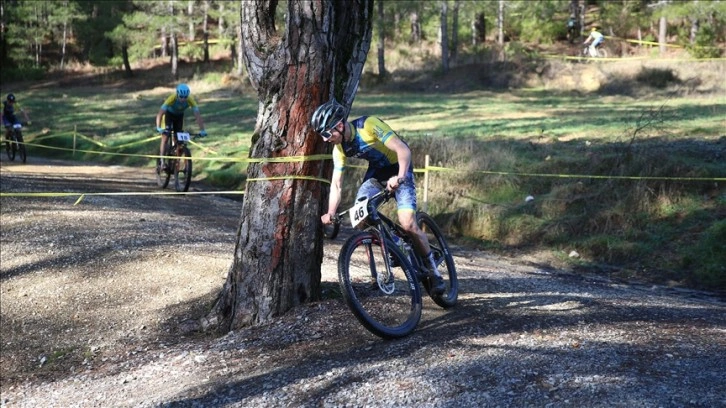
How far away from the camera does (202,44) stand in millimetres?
57406

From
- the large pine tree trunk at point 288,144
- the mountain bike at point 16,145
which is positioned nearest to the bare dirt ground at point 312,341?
the large pine tree trunk at point 288,144

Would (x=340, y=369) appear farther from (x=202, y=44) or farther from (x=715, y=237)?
(x=202, y=44)

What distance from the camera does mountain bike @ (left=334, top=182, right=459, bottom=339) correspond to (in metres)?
5.89

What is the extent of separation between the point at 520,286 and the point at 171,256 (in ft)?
13.4

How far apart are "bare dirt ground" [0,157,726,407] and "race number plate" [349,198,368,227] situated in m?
0.94

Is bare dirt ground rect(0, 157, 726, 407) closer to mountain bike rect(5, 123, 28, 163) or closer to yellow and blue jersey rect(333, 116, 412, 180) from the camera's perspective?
yellow and blue jersey rect(333, 116, 412, 180)

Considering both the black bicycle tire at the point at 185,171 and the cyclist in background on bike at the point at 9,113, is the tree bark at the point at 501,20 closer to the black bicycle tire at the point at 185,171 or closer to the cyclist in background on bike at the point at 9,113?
the cyclist in background on bike at the point at 9,113

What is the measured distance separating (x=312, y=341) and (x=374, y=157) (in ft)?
5.13

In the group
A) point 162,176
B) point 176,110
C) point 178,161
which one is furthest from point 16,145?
point 176,110

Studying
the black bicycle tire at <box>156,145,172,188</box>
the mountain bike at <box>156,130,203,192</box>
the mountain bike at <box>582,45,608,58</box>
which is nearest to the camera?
the mountain bike at <box>156,130,203,192</box>

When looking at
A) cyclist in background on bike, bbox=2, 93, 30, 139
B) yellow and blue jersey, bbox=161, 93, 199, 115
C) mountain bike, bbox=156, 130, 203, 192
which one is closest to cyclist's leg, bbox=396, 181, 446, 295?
mountain bike, bbox=156, 130, 203, 192

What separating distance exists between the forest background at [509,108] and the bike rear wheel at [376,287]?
3.85 m

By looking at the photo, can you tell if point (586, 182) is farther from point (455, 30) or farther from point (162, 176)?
point (455, 30)

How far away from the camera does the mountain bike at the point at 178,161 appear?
14.4 metres
